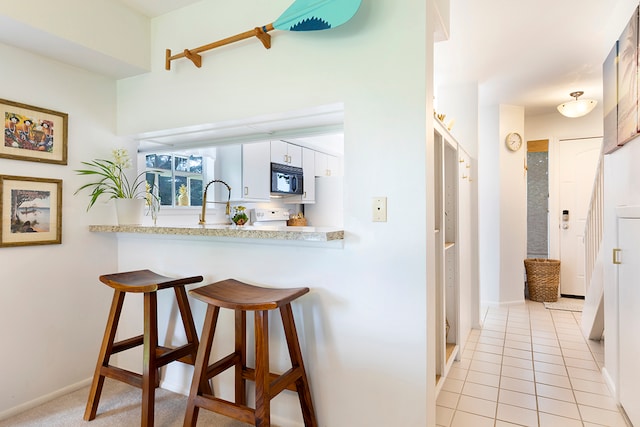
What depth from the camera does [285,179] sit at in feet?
13.0

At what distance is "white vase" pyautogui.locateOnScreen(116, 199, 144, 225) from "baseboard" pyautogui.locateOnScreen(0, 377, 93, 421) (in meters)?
1.09

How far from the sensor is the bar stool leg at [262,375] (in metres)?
1.48

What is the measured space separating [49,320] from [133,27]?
6.28 ft

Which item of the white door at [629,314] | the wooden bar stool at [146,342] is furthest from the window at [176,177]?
the white door at [629,314]

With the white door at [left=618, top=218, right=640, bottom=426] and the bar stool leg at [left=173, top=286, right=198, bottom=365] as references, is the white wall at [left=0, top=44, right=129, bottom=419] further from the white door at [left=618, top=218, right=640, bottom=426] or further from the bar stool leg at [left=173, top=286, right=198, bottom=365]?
the white door at [left=618, top=218, right=640, bottom=426]

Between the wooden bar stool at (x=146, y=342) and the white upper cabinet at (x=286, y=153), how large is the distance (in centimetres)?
195

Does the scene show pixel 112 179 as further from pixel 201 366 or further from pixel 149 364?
pixel 201 366

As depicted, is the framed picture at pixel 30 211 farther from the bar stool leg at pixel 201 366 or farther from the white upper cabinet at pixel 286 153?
the white upper cabinet at pixel 286 153

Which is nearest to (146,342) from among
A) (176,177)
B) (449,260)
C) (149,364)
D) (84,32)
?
(149,364)

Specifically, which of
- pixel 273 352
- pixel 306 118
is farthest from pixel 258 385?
pixel 306 118

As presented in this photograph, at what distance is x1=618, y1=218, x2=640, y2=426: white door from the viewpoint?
183cm

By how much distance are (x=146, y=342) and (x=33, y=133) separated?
1421 mm

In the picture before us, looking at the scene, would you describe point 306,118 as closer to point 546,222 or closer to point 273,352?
point 273,352

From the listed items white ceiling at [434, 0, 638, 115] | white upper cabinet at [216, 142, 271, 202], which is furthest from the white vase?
white ceiling at [434, 0, 638, 115]
